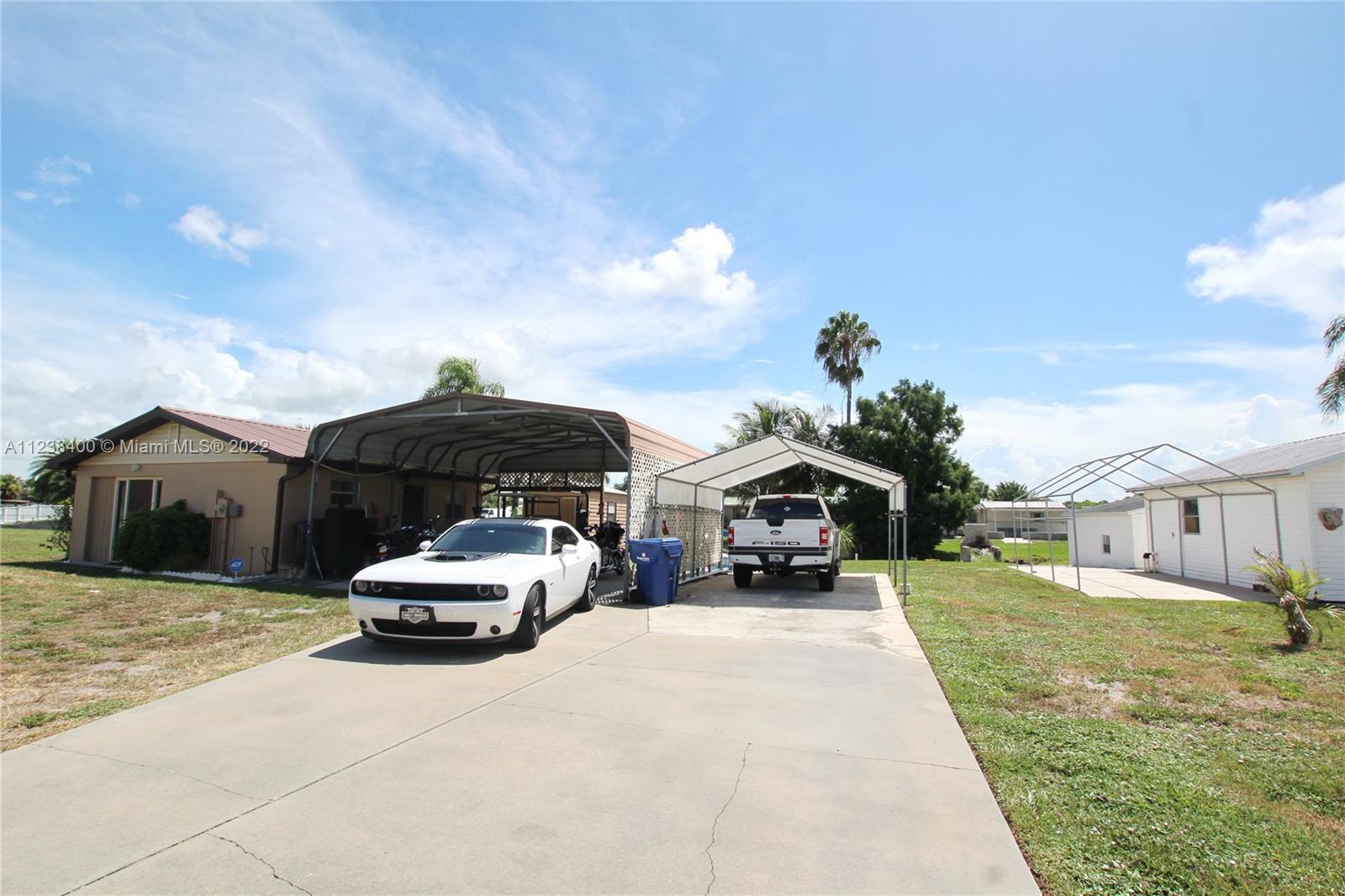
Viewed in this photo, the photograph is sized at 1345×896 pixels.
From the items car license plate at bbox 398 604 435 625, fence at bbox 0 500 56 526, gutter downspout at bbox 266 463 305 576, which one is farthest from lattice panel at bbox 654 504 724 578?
fence at bbox 0 500 56 526

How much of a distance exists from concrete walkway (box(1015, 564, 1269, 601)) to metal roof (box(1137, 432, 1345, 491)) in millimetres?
2472

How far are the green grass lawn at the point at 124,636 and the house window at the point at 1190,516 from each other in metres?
20.8

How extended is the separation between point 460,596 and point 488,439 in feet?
36.4

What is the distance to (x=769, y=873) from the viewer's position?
318 centimetres

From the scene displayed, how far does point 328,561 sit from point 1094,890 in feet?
46.8

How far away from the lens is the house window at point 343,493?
16297mm

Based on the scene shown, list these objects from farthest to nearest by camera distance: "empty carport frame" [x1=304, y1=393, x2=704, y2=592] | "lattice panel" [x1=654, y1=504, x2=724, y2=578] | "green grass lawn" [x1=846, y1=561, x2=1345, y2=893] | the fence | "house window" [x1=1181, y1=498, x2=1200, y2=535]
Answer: the fence, "house window" [x1=1181, y1=498, x2=1200, y2=535], "lattice panel" [x1=654, y1=504, x2=724, y2=578], "empty carport frame" [x1=304, y1=393, x2=704, y2=592], "green grass lawn" [x1=846, y1=561, x2=1345, y2=893]

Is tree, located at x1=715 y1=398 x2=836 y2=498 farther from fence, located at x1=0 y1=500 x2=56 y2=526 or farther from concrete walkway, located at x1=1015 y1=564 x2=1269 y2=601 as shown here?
fence, located at x1=0 y1=500 x2=56 y2=526

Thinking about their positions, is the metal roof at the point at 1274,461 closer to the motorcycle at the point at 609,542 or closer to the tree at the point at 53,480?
the motorcycle at the point at 609,542

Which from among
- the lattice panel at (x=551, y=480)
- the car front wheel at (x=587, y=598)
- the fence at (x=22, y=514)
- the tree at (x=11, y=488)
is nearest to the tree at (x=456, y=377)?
the lattice panel at (x=551, y=480)

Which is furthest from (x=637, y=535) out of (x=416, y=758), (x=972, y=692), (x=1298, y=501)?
(x=1298, y=501)

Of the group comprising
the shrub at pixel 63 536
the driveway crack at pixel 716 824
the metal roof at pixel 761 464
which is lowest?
the driveway crack at pixel 716 824

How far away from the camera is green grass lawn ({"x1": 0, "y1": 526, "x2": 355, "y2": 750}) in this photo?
→ 5688 mm

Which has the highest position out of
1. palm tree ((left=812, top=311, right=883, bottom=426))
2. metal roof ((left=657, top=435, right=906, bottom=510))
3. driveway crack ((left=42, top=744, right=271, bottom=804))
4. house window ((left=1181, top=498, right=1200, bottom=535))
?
palm tree ((left=812, top=311, right=883, bottom=426))
